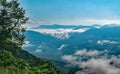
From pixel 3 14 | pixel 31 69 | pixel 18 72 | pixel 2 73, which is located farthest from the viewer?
pixel 3 14

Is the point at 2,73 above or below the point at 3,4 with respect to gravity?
below

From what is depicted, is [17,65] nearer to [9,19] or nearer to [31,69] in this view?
[31,69]

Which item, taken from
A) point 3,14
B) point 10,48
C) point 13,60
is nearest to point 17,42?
point 10,48

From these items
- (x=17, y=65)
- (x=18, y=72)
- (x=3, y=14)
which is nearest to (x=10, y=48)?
(x=3, y=14)

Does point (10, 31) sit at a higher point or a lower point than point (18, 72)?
higher

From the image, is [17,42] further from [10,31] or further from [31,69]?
[31,69]

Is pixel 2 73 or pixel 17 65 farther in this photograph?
pixel 17 65

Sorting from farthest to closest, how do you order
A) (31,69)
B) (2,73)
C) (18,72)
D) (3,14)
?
1. (3,14)
2. (31,69)
3. (18,72)
4. (2,73)

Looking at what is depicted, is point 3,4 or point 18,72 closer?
point 18,72

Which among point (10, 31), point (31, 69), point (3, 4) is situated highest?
point (3, 4)
